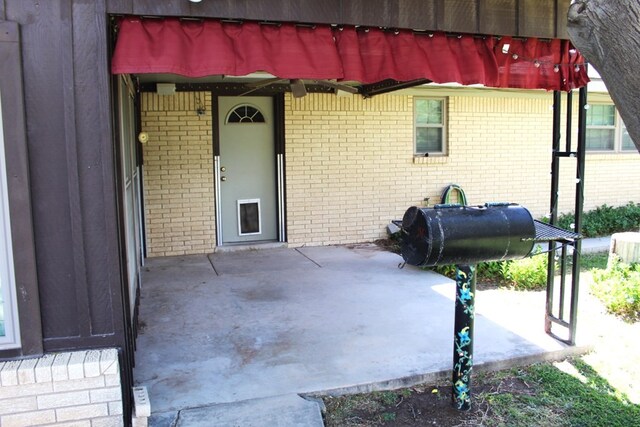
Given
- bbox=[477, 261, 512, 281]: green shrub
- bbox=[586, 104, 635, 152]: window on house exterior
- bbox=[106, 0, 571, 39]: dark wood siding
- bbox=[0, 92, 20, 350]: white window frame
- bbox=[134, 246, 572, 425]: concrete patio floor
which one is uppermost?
bbox=[106, 0, 571, 39]: dark wood siding

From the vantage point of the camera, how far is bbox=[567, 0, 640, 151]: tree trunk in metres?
2.24

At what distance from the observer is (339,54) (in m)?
3.84

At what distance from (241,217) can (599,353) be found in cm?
568

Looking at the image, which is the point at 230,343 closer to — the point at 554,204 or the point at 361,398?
the point at 361,398

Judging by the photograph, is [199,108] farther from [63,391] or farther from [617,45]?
[617,45]

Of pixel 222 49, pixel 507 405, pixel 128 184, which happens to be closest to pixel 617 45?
pixel 222 49

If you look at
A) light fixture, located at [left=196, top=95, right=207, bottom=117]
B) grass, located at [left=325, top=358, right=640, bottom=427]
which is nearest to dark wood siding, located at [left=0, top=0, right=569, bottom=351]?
grass, located at [left=325, top=358, right=640, bottom=427]

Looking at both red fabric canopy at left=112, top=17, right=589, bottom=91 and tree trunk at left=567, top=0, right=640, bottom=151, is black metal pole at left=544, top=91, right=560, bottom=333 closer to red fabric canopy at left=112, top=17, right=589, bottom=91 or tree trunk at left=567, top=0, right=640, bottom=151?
red fabric canopy at left=112, top=17, right=589, bottom=91

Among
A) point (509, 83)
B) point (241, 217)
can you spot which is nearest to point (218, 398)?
point (509, 83)

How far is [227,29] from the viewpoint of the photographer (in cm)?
360

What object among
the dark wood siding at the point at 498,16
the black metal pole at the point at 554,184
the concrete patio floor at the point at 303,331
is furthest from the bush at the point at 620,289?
the dark wood siding at the point at 498,16

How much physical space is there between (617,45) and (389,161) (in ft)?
23.2

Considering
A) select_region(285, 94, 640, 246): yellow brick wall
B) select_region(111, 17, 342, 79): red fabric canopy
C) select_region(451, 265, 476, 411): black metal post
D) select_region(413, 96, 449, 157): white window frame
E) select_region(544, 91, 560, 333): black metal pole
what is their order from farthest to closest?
select_region(413, 96, 449, 157): white window frame → select_region(285, 94, 640, 246): yellow brick wall → select_region(544, 91, 560, 333): black metal pole → select_region(451, 265, 476, 411): black metal post → select_region(111, 17, 342, 79): red fabric canopy

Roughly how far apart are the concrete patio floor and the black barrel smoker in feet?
1.63
